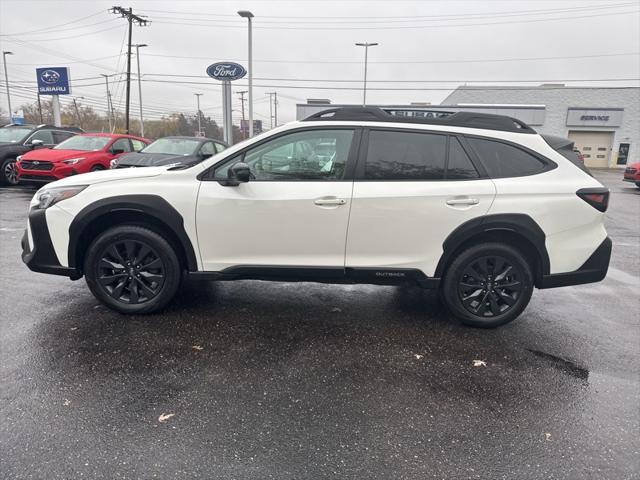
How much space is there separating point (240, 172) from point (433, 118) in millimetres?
1784

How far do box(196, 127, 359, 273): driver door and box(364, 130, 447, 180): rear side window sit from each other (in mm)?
187

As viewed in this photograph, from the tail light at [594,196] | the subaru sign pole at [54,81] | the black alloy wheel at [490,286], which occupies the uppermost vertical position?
the subaru sign pole at [54,81]

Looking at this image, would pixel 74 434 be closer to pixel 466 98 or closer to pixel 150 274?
pixel 150 274

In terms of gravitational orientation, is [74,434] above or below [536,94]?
below

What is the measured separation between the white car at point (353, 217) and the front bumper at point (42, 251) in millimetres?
12

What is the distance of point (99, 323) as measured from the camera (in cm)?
373

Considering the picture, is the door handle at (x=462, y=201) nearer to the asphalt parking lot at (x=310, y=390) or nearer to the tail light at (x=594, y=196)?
the tail light at (x=594, y=196)

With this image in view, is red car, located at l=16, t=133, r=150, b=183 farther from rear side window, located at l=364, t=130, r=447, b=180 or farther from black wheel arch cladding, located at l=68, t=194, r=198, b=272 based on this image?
rear side window, located at l=364, t=130, r=447, b=180

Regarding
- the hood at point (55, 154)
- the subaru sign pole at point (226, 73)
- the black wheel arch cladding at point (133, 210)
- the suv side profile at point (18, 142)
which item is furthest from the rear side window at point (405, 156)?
the subaru sign pole at point (226, 73)

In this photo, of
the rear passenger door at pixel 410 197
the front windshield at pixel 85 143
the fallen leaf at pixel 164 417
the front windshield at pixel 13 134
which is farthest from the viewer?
the front windshield at pixel 13 134

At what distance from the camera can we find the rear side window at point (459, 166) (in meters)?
3.65

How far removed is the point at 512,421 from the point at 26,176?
1243cm

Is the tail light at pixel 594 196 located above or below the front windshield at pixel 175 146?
below

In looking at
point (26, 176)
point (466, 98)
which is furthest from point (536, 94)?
point (26, 176)
